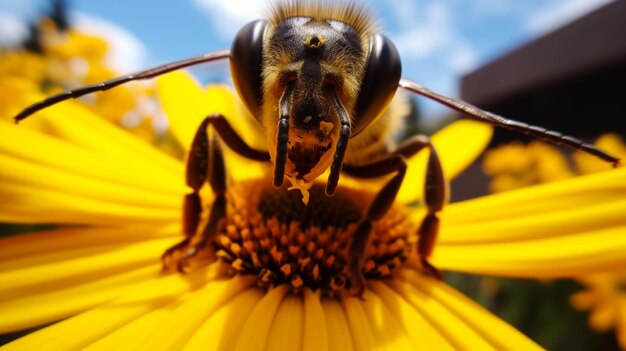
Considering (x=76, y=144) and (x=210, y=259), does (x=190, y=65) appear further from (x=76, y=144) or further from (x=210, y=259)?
(x=76, y=144)

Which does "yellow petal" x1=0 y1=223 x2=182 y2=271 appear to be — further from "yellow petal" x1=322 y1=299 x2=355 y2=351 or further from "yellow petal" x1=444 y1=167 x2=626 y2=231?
"yellow petal" x1=444 y1=167 x2=626 y2=231

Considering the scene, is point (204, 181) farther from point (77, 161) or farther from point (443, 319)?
point (443, 319)

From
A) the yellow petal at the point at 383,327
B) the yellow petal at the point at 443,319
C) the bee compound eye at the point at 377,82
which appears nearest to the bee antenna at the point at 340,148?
the bee compound eye at the point at 377,82

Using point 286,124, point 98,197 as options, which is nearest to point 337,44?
point 286,124

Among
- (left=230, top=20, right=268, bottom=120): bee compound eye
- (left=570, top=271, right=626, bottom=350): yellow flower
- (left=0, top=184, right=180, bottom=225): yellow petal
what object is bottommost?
(left=570, top=271, right=626, bottom=350): yellow flower

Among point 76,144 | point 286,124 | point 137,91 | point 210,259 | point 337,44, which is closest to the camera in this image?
point 286,124

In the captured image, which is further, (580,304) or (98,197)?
(580,304)

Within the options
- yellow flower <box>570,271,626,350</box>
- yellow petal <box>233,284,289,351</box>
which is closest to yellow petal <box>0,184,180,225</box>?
yellow petal <box>233,284,289,351</box>

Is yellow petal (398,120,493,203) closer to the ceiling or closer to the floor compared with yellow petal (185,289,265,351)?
closer to the ceiling
